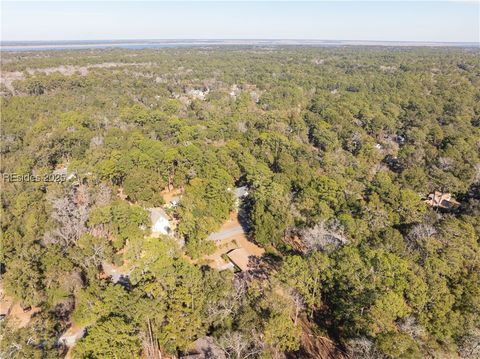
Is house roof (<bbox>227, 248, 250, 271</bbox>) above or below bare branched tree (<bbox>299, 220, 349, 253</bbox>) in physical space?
below

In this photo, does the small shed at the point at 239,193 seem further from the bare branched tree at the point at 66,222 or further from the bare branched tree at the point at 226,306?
the bare branched tree at the point at 226,306

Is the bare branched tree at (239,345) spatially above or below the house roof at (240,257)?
above

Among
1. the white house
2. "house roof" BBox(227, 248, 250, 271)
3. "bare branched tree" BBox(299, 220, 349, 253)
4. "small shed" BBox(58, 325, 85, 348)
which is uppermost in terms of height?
"bare branched tree" BBox(299, 220, 349, 253)

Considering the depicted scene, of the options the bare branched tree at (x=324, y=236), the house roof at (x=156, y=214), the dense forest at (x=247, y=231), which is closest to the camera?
the dense forest at (x=247, y=231)

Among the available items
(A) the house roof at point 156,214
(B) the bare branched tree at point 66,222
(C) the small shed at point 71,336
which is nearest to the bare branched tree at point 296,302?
(C) the small shed at point 71,336

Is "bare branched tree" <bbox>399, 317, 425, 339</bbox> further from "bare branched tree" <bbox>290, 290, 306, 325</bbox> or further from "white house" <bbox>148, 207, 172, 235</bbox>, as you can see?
"white house" <bbox>148, 207, 172, 235</bbox>

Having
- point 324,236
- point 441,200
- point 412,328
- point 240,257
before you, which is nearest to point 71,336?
point 240,257

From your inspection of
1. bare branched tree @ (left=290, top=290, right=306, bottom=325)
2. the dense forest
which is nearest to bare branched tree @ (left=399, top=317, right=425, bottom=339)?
the dense forest
